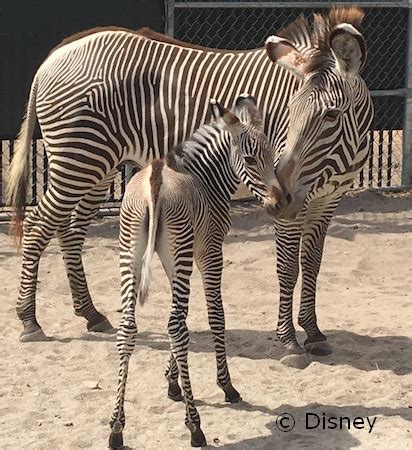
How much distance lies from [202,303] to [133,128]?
4.80ft

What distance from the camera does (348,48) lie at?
216 inches

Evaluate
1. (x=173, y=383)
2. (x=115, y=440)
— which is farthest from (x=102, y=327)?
(x=115, y=440)

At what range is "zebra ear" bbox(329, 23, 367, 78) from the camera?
543 centimetres

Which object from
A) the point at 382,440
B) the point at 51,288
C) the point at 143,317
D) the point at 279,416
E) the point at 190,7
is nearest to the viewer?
the point at 382,440

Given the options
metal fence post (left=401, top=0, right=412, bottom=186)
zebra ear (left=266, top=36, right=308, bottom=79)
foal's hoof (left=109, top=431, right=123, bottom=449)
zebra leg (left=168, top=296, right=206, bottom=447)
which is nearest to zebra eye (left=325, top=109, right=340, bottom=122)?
zebra ear (left=266, top=36, right=308, bottom=79)

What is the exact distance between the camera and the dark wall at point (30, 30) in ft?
29.5

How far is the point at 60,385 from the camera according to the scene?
563cm

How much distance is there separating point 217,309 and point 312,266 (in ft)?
3.97

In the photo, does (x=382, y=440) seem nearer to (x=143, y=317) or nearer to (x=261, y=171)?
(x=261, y=171)

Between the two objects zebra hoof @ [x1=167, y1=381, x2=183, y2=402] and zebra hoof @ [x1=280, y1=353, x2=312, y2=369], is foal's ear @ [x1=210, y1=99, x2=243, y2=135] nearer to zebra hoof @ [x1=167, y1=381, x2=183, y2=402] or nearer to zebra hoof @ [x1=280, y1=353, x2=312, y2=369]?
zebra hoof @ [x1=167, y1=381, x2=183, y2=402]

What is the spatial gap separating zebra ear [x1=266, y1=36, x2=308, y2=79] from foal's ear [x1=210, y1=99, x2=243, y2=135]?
0.86 m

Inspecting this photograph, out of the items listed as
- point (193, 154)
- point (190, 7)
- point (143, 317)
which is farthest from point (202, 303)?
point (190, 7)

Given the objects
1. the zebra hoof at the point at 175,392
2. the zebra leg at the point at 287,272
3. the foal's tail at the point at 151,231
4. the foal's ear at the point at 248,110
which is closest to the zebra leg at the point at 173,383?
the zebra hoof at the point at 175,392

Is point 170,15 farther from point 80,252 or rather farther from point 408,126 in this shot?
point 80,252
